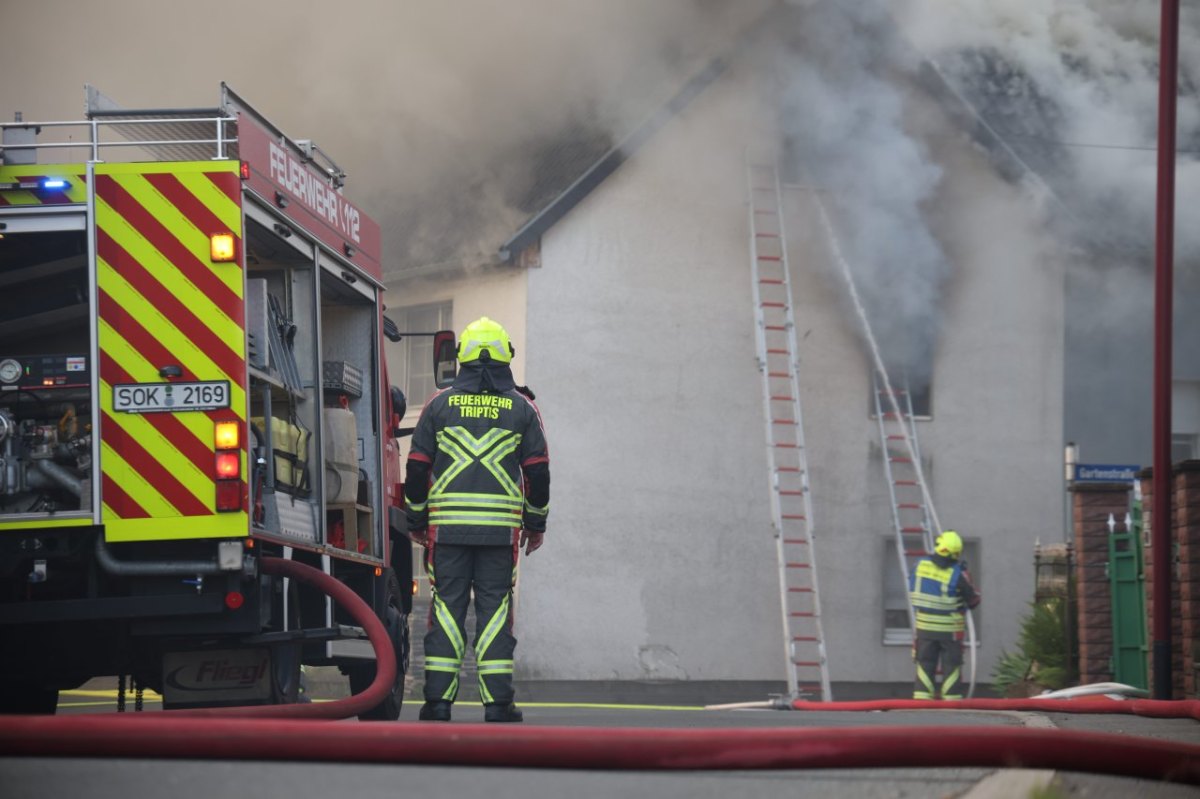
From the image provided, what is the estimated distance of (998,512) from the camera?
71.1 feet

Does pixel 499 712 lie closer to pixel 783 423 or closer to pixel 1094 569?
pixel 1094 569

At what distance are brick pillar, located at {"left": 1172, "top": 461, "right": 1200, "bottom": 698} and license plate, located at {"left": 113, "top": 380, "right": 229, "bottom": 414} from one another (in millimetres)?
7646

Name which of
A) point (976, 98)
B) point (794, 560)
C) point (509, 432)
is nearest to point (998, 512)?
point (794, 560)

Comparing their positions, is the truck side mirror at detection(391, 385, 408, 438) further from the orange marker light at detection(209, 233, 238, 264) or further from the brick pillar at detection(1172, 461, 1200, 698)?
the brick pillar at detection(1172, 461, 1200, 698)

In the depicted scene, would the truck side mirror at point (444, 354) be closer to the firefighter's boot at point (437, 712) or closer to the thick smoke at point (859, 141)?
A: the firefighter's boot at point (437, 712)

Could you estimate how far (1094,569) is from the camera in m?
15.6

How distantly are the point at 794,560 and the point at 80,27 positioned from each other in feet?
30.4

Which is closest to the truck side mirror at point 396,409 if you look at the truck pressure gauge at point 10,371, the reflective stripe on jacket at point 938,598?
the truck pressure gauge at point 10,371

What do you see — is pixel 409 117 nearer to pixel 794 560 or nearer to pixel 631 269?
pixel 631 269

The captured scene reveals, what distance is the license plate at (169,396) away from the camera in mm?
7730

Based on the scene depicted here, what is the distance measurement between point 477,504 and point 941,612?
904 centimetres

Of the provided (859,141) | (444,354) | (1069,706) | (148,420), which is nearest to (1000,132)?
(859,141)

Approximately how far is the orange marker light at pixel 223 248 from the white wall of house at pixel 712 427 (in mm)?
12137

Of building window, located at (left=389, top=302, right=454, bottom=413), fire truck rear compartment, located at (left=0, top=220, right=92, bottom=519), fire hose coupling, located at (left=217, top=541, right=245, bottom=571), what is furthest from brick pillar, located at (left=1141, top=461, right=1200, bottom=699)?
building window, located at (left=389, top=302, right=454, bottom=413)
